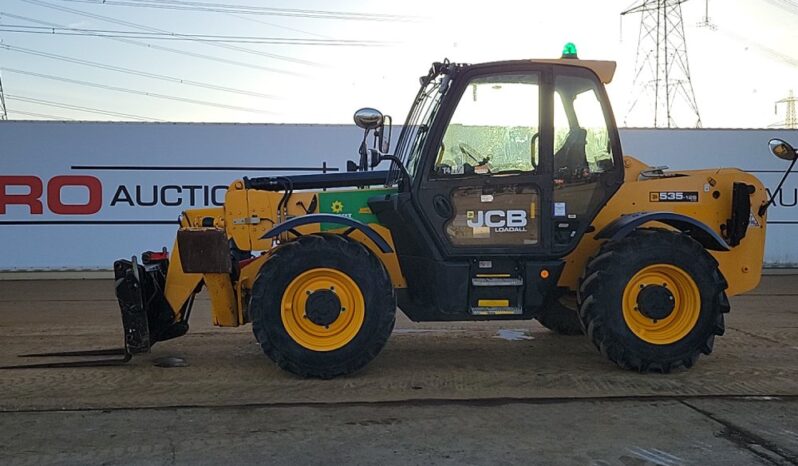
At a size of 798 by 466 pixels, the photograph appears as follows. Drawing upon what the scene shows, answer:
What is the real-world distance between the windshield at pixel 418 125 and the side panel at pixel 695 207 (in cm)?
150

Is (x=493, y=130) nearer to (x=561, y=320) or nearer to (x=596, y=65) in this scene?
(x=596, y=65)

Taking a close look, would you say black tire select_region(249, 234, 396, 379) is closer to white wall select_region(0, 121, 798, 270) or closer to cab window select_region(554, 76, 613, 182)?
cab window select_region(554, 76, 613, 182)

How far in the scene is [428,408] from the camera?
15.8ft

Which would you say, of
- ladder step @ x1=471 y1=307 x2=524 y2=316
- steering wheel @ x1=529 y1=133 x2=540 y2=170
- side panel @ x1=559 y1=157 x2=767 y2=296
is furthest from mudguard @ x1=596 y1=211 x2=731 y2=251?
ladder step @ x1=471 y1=307 x2=524 y2=316

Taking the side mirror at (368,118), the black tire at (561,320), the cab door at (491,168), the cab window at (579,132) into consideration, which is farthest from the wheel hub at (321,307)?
the black tire at (561,320)

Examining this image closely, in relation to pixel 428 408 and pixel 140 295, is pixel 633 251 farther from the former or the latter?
pixel 140 295

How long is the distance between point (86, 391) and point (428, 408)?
2378 mm

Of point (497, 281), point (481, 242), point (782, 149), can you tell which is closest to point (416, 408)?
point (497, 281)

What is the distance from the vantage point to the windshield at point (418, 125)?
232 inches

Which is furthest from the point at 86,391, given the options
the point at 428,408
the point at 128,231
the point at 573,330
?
the point at 128,231

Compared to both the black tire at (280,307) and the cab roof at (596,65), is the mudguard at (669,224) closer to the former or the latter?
the cab roof at (596,65)

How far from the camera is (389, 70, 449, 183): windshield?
5883 mm

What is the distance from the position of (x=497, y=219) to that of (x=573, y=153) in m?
0.81

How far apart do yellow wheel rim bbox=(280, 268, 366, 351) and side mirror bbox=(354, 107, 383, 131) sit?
53.2 inches
